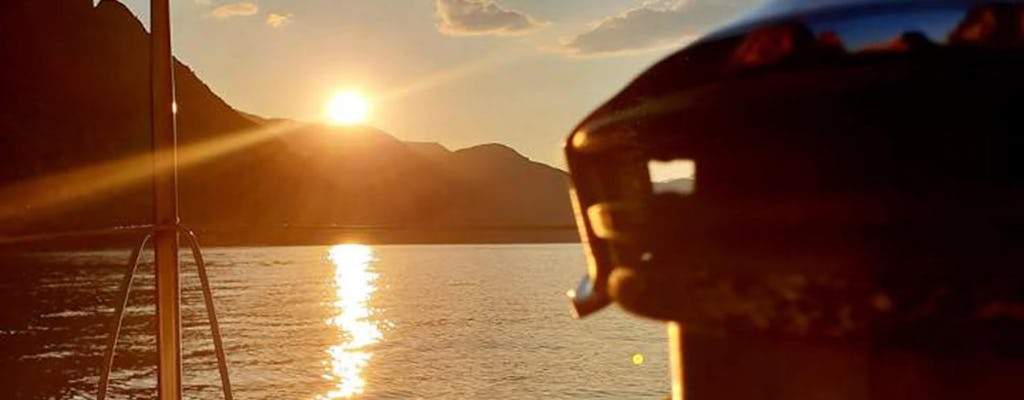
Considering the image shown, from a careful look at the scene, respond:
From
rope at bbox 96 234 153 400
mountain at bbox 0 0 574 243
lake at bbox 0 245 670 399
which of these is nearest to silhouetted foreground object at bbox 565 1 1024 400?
rope at bbox 96 234 153 400

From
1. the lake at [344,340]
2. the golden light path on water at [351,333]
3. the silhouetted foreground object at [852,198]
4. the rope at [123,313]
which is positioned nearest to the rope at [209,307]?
the rope at [123,313]

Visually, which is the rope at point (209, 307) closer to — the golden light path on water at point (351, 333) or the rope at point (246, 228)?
the rope at point (246, 228)

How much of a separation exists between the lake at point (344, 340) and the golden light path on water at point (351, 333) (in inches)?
5.4

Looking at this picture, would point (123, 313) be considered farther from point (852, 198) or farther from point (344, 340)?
point (344, 340)

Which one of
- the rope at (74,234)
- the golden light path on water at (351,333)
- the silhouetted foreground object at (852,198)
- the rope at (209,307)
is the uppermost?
the silhouetted foreground object at (852,198)

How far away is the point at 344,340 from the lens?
237 feet

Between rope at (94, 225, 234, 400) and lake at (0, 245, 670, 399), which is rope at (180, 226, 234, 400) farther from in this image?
lake at (0, 245, 670, 399)

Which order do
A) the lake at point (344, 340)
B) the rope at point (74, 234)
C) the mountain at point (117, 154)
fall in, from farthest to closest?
1. the mountain at point (117, 154)
2. the lake at point (344, 340)
3. the rope at point (74, 234)

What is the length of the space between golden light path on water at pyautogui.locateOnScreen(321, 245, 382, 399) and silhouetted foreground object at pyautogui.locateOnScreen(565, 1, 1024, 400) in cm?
5350

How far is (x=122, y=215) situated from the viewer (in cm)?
12256

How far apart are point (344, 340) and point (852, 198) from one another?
7345 centimetres

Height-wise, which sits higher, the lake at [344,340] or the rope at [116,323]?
the rope at [116,323]

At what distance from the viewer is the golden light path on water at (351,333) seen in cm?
5676

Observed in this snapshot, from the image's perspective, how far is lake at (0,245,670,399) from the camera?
184ft
